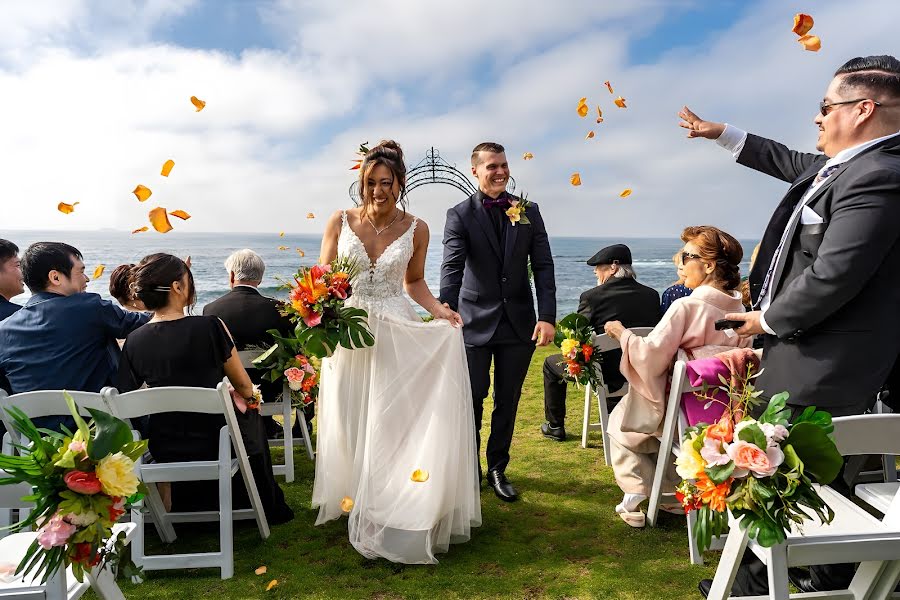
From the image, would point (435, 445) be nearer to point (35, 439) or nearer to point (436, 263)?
point (35, 439)

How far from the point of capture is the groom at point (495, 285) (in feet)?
14.9

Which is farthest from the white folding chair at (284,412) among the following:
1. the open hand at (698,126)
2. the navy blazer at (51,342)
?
the open hand at (698,126)

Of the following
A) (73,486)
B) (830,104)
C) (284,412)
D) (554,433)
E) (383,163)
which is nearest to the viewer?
(73,486)

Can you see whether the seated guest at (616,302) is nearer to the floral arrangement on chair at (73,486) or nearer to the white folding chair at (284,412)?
the white folding chair at (284,412)

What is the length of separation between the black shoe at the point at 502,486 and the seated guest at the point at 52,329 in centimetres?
274

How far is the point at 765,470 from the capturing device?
1.96 metres

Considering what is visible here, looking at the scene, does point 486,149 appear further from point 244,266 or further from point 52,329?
point 52,329

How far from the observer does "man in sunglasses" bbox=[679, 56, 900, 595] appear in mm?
2418

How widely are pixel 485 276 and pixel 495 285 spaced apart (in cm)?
9

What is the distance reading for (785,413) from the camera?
2033 millimetres

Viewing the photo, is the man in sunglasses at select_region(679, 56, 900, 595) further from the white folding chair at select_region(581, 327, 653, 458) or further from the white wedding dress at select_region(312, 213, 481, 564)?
the white folding chair at select_region(581, 327, 653, 458)

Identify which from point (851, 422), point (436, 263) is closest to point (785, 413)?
point (851, 422)

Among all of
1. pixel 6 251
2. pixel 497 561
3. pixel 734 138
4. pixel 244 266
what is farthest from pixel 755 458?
pixel 6 251

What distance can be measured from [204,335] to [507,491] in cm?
229
